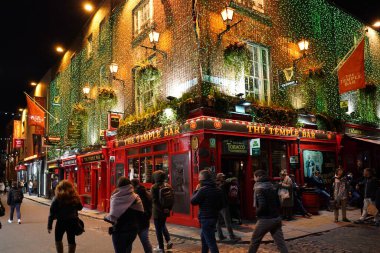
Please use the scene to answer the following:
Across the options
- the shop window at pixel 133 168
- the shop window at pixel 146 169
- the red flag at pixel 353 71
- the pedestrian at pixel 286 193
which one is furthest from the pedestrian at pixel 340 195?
the shop window at pixel 133 168

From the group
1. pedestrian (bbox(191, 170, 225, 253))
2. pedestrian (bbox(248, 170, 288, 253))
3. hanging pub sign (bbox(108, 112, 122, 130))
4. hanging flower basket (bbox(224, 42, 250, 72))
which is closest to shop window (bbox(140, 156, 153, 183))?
hanging pub sign (bbox(108, 112, 122, 130))

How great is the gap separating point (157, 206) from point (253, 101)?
23.1 feet

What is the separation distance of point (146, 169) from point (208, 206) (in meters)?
8.94

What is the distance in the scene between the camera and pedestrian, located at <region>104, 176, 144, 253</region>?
5.05 metres

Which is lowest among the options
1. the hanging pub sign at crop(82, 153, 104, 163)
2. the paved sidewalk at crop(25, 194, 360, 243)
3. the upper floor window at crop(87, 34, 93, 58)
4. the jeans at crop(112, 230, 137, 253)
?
the paved sidewalk at crop(25, 194, 360, 243)

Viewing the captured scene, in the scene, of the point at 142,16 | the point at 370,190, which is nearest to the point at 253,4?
the point at 142,16

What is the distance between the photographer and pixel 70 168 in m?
25.1

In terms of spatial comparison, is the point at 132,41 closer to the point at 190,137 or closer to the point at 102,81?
the point at 102,81

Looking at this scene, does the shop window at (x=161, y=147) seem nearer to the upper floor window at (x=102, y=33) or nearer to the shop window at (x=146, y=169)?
the shop window at (x=146, y=169)

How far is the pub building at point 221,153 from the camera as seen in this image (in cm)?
1163

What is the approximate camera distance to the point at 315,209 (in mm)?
13258

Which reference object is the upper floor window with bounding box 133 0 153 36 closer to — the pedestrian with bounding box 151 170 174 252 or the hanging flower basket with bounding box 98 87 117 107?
the hanging flower basket with bounding box 98 87 117 107

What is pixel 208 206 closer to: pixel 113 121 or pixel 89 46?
pixel 113 121

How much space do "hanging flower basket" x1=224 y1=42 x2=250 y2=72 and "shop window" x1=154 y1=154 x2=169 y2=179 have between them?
173 inches
